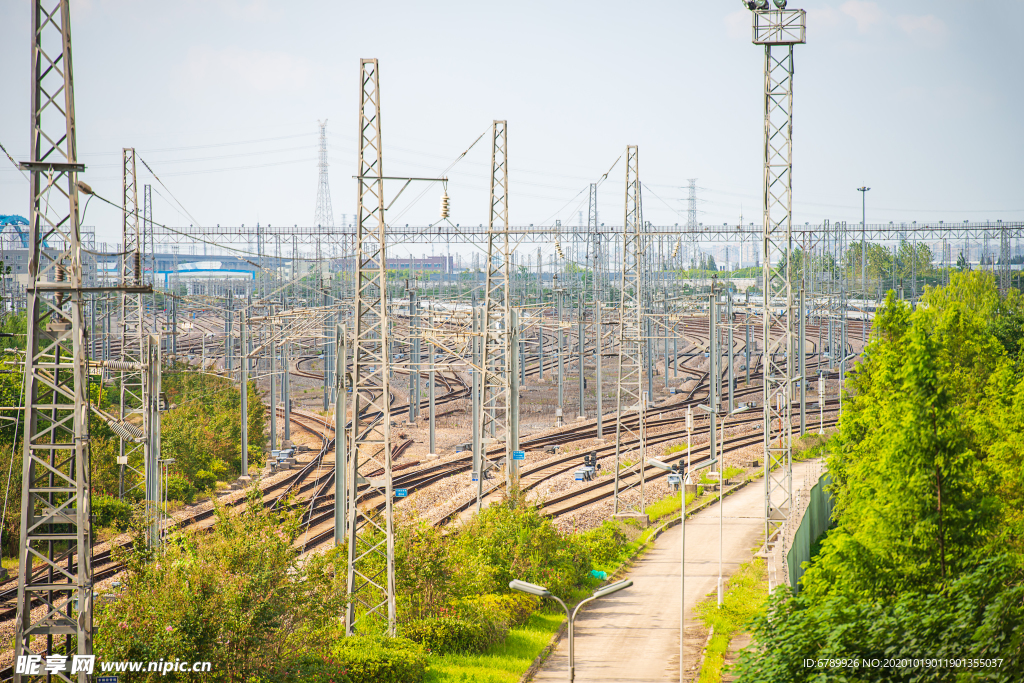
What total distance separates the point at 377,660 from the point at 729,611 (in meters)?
8.03

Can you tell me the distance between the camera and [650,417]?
43.2 metres

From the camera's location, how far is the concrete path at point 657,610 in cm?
1719

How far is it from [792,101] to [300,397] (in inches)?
1488

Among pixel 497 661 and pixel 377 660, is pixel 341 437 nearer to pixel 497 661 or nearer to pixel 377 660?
pixel 377 660

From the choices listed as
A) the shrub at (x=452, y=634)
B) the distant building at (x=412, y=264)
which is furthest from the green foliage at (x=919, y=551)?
the distant building at (x=412, y=264)

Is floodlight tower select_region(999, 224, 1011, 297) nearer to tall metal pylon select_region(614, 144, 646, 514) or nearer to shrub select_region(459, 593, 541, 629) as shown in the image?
tall metal pylon select_region(614, 144, 646, 514)

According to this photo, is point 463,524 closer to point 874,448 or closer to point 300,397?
point 874,448

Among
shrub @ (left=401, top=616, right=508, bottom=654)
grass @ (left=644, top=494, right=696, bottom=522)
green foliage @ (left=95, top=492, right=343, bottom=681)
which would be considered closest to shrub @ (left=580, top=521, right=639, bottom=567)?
grass @ (left=644, top=494, right=696, bottom=522)

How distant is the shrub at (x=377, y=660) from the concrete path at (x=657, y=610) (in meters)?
2.82

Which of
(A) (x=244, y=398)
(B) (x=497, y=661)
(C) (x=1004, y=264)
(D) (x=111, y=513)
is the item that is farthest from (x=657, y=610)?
(C) (x=1004, y=264)

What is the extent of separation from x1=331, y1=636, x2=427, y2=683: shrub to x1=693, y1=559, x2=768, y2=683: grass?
5165mm

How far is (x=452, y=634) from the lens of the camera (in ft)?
57.3

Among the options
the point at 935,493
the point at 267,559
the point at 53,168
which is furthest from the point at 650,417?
the point at 53,168

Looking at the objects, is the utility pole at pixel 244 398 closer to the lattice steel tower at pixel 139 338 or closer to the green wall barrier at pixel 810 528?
the lattice steel tower at pixel 139 338
